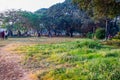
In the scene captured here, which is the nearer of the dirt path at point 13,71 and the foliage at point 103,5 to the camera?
the dirt path at point 13,71

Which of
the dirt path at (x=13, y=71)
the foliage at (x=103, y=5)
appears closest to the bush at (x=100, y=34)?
the foliage at (x=103, y=5)

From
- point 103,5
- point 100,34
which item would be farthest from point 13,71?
point 100,34

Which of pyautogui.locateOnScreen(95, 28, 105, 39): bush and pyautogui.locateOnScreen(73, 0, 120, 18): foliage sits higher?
pyautogui.locateOnScreen(73, 0, 120, 18): foliage

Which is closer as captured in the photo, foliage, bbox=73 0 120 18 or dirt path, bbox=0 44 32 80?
dirt path, bbox=0 44 32 80

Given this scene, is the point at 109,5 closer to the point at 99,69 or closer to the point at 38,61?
the point at 38,61

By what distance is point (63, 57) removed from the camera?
549 inches

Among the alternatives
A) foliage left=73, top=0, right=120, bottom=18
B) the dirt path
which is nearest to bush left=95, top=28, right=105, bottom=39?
foliage left=73, top=0, right=120, bottom=18

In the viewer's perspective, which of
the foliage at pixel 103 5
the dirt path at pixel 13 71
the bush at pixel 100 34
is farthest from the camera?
the bush at pixel 100 34

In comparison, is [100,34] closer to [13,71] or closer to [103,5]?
[103,5]

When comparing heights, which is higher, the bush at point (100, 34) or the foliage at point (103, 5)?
the foliage at point (103, 5)

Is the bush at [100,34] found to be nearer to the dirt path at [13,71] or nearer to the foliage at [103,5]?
the foliage at [103,5]

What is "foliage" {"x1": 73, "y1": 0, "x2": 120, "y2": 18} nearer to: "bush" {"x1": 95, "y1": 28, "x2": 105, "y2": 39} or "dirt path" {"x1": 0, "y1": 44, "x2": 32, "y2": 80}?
"dirt path" {"x1": 0, "y1": 44, "x2": 32, "y2": 80}

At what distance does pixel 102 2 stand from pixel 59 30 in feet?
131

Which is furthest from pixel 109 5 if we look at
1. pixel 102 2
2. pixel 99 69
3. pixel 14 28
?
pixel 14 28
